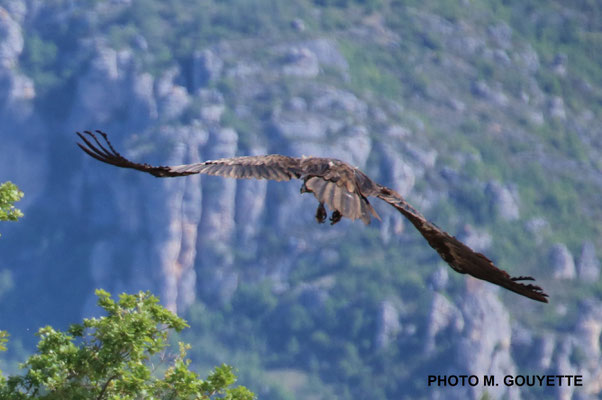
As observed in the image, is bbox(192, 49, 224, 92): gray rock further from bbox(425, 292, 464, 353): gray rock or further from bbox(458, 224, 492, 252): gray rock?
bbox(425, 292, 464, 353): gray rock

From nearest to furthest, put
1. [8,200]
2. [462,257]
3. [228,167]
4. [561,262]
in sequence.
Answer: [462,257] → [228,167] → [8,200] → [561,262]

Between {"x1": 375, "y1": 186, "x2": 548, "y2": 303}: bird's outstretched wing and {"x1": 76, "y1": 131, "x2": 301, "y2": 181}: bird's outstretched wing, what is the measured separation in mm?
1565

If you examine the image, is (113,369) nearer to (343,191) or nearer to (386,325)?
(343,191)

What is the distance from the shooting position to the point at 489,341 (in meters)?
165

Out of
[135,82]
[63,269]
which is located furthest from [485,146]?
[63,269]

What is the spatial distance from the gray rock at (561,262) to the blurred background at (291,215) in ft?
1.29

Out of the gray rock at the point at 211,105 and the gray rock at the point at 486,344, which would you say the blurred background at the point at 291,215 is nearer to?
the gray rock at the point at 486,344

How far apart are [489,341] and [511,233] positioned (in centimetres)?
2346

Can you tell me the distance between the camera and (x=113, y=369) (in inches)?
851

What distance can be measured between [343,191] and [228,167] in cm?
295

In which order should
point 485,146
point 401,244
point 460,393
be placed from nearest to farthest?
point 460,393, point 401,244, point 485,146

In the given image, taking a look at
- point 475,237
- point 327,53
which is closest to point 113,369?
point 475,237

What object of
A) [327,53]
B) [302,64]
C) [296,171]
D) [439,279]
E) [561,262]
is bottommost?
[296,171]

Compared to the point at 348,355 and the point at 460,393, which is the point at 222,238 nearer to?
the point at 348,355
